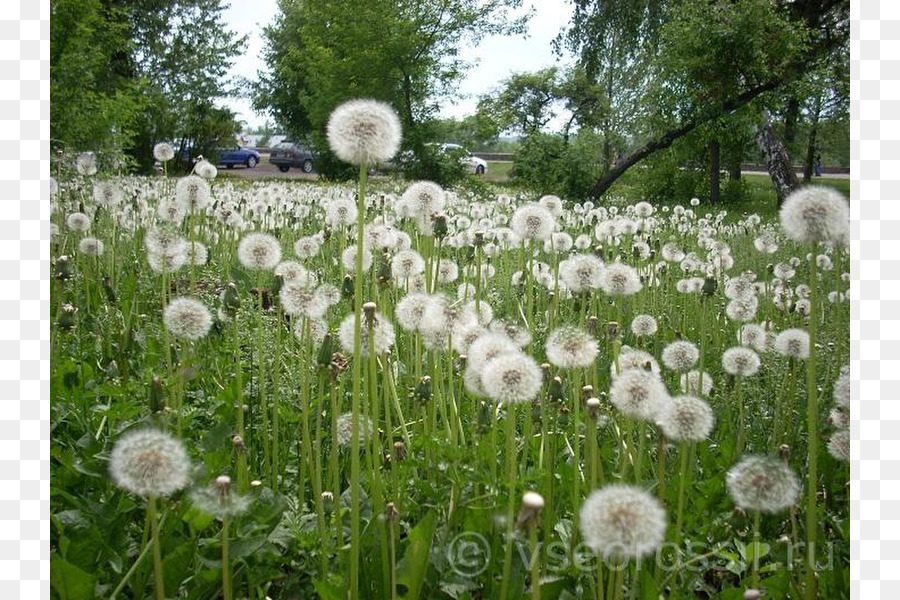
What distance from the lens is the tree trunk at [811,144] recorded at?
181cm

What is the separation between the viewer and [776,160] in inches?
97.1

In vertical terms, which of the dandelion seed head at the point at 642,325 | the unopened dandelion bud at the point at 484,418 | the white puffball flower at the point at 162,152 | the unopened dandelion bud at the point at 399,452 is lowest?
the unopened dandelion bud at the point at 399,452

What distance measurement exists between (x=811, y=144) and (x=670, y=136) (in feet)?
10.7

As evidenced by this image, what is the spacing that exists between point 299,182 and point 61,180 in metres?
3.68

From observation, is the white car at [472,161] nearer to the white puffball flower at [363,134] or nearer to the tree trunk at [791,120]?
the tree trunk at [791,120]

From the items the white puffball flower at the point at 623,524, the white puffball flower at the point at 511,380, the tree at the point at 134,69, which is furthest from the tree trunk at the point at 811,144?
the tree at the point at 134,69

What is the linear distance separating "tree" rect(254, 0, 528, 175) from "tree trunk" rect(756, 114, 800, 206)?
251cm

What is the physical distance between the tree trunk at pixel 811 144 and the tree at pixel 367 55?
2.82 meters

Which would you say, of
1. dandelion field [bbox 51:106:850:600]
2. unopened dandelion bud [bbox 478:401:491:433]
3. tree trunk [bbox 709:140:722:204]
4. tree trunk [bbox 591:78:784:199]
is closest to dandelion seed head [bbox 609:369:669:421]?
dandelion field [bbox 51:106:850:600]

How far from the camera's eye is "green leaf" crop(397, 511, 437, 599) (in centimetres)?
90

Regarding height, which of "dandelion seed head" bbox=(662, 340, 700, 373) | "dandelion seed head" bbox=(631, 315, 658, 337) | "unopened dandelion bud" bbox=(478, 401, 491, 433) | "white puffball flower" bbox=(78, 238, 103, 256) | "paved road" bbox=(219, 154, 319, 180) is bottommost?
"unopened dandelion bud" bbox=(478, 401, 491, 433)

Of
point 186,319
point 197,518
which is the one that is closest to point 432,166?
point 186,319

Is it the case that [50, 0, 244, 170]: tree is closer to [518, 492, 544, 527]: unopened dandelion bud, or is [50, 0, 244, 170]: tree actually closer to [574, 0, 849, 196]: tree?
[518, 492, 544, 527]: unopened dandelion bud
